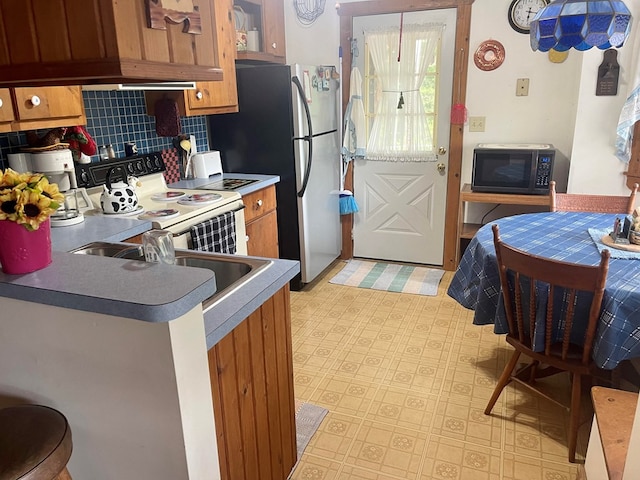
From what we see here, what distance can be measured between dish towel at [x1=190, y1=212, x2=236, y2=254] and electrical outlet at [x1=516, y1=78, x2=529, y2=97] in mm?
2340

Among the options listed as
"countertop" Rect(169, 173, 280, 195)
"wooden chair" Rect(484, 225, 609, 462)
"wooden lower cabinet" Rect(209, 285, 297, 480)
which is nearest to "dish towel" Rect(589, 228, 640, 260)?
"wooden chair" Rect(484, 225, 609, 462)

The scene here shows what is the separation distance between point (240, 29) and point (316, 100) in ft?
2.33

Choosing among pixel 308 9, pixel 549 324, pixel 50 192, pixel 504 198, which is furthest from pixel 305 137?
pixel 50 192

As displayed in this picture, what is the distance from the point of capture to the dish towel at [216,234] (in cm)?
248

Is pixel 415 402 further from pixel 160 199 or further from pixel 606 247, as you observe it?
pixel 160 199

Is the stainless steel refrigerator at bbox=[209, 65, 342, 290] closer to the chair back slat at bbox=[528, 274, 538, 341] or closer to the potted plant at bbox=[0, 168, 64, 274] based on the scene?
the chair back slat at bbox=[528, 274, 538, 341]

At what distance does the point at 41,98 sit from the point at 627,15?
2.37m

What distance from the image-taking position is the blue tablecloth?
1753mm

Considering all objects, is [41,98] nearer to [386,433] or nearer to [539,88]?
[386,433]

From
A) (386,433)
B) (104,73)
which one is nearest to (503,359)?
(386,433)

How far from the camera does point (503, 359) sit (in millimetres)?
2750

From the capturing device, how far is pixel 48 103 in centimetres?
206

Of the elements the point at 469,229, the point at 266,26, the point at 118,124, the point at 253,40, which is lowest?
the point at 469,229

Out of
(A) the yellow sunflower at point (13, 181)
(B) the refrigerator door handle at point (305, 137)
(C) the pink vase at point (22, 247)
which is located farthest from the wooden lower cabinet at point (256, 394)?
(B) the refrigerator door handle at point (305, 137)
